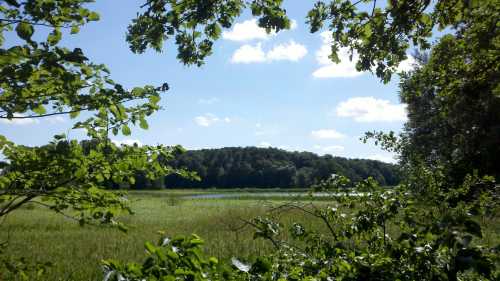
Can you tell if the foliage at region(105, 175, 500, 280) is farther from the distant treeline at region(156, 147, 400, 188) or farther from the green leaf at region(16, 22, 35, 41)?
the distant treeline at region(156, 147, 400, 188)

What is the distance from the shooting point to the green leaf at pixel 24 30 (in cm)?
219

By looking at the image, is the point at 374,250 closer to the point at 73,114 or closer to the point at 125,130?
the point at 125,130

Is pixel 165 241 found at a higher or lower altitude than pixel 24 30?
lower

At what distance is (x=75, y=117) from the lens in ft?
10.3

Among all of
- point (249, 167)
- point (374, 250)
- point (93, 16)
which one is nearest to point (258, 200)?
point (374, 250)

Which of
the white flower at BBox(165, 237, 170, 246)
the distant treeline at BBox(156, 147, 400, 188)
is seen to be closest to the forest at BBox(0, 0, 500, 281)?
the white flower at BBox(165, 237, 170, 246)

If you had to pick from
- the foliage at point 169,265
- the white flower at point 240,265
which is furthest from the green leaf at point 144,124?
the white flower at point 240,265

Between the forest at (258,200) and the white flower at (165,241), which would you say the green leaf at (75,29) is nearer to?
the forest at (258,200)

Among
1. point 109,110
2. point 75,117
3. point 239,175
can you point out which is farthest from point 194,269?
point 239,175

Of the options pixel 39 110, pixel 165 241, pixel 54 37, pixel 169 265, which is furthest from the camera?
pixel 39 110

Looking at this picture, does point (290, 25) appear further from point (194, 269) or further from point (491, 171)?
point (491, 171)

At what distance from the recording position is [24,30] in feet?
7.22

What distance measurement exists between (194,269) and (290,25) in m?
2.56

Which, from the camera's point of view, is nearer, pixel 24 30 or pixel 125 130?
pixel 24 30
